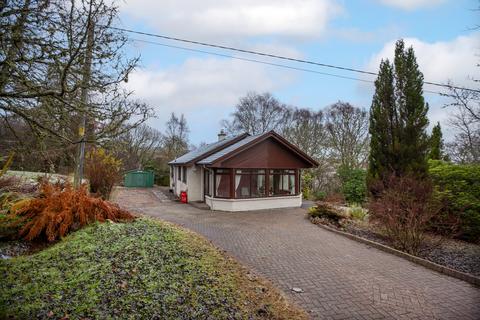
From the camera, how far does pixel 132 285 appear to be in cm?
394

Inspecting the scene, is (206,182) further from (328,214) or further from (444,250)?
(444,250)

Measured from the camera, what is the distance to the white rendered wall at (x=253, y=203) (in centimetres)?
1389

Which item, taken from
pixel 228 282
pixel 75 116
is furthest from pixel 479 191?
pixel 75 116

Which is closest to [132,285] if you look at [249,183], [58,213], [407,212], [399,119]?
[58,213]

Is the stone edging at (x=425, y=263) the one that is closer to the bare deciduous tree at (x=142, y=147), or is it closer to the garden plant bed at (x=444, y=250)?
the garden plant bed at (x=444, y=250)

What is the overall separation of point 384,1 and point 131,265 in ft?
34.2

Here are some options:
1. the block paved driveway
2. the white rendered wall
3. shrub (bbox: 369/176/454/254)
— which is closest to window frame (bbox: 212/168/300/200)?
the white rendered wall

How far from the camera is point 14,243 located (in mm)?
5953

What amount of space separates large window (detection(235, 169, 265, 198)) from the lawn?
8.56 metres

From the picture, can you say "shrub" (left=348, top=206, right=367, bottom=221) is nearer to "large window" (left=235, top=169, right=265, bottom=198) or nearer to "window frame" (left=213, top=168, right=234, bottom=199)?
"large window" (left=235, top=169, right=265, bottom=198)

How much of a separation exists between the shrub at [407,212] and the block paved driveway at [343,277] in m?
0.75

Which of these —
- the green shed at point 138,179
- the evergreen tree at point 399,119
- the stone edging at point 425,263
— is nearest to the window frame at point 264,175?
the evergreen tree at point 399,119

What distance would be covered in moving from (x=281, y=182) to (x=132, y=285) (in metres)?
12.1

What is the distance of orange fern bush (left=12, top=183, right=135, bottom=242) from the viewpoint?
19.9 feet
